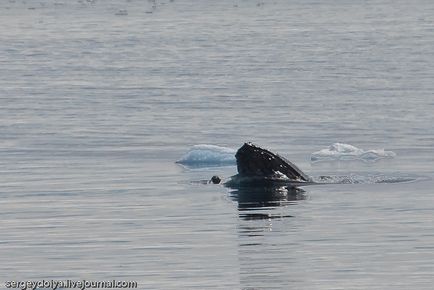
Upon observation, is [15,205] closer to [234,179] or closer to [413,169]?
[234,179]

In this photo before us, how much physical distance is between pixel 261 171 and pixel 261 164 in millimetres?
101

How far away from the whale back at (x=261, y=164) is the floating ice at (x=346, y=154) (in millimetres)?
3149

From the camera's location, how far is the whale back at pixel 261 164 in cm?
2647

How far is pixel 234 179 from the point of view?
26594 mm

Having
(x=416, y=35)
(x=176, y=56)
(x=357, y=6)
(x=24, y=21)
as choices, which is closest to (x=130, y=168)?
(x=176, y=56)

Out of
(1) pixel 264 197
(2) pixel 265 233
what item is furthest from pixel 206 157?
(2) pixel 265 233

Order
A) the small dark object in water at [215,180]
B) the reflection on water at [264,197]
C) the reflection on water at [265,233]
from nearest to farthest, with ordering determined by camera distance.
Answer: the reflection on water at [265,233]
the reflection on water at [264,197]
the small dark object in water at [215,180]

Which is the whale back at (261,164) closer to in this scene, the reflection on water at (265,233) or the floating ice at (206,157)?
the reflection on water at (265,233)

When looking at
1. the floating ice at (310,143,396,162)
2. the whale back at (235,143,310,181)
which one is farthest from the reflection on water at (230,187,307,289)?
the floating ice at (310,143,396,162)

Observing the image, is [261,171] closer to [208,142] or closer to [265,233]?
[265,233]

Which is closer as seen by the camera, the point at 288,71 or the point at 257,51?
the point at 288,71

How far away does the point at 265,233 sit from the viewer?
20781 millimetres

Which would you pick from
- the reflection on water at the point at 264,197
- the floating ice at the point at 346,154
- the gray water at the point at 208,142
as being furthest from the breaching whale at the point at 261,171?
the floating ice at the point at 346,154

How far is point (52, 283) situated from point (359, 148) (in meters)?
16.6
